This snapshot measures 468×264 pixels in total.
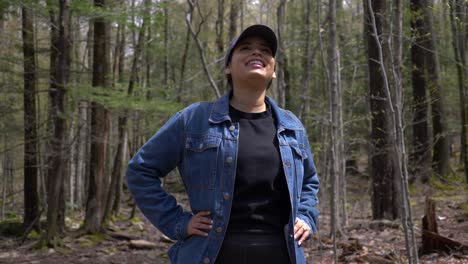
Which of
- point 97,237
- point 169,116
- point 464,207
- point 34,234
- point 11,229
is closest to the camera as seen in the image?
point 464,207

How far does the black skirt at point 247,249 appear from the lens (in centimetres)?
209

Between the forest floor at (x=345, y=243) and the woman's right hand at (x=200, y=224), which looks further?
the forest floor at (x=345, y=243)

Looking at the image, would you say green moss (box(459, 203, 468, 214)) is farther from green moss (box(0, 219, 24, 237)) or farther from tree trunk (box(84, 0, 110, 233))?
green moss (box(0, 219, 24, 237))

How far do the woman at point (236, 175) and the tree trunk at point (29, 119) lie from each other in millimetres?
9671

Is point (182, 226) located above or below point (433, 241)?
above

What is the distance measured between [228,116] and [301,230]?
61 cm

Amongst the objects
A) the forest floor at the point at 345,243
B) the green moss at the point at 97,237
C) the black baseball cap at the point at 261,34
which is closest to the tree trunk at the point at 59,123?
the forest floor at the point at 345,243

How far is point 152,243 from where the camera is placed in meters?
11.2

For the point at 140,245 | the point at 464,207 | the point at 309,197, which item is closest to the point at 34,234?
the point at 140,245

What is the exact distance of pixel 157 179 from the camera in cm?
221

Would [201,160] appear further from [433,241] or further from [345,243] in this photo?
[345,243]

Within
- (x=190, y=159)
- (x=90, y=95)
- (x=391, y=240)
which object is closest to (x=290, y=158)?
(x=190, y=159)

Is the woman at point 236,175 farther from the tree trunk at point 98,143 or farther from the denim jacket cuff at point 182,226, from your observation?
→ the tree trunk at point 98,143

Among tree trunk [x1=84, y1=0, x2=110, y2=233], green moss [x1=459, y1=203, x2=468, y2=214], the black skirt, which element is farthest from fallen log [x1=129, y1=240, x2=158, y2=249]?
the black skirt
